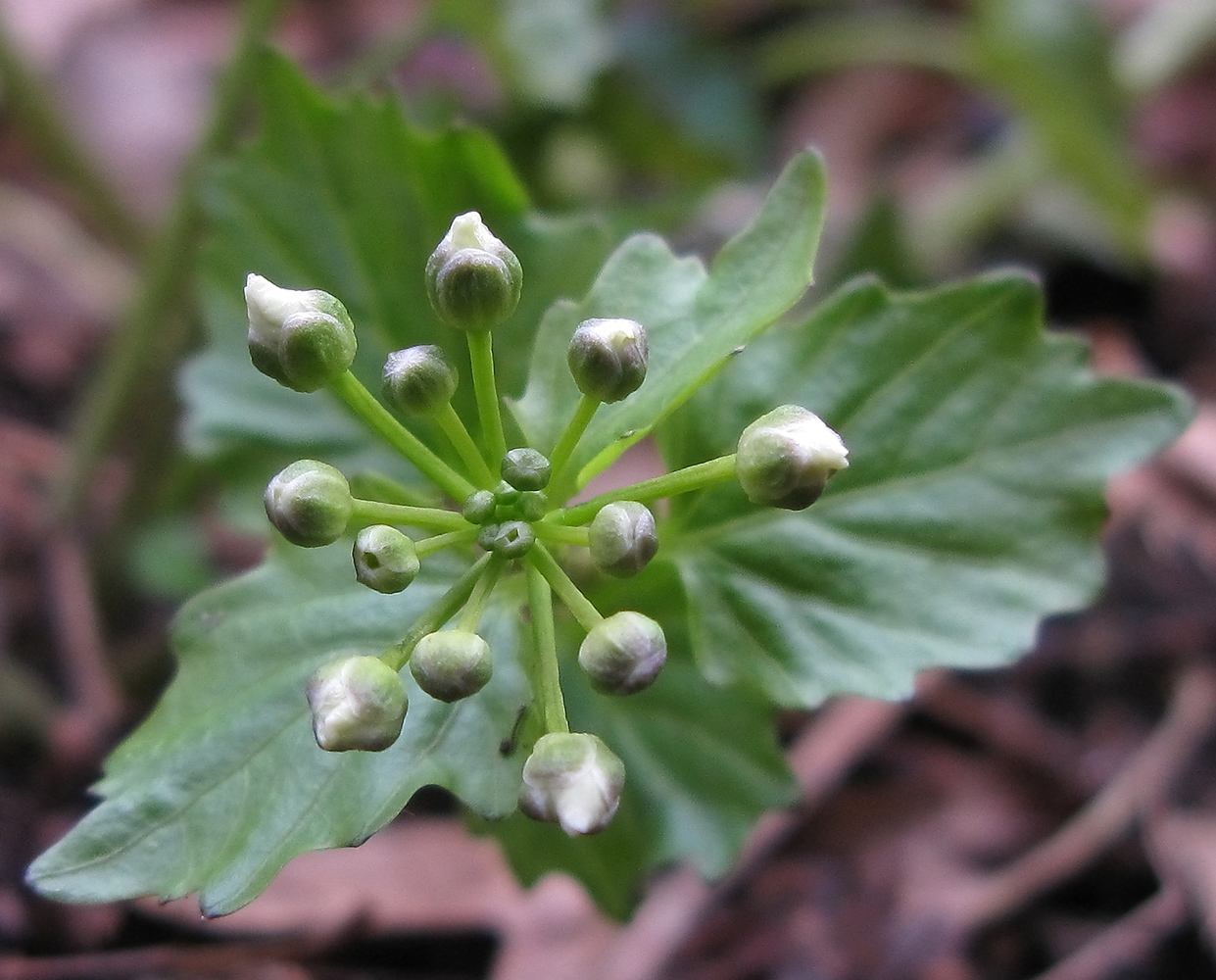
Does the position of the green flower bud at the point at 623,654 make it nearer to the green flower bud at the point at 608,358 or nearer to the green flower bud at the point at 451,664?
the green flower bud at the point at 451,664

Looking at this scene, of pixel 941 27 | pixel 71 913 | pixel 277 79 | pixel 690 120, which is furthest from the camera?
pixel 941 27

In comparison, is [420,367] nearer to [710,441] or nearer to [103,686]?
[710,441]

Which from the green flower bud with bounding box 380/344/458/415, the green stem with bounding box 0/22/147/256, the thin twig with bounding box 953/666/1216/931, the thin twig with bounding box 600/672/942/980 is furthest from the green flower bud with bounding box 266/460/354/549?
the green stem with bounding box 0/22/147/256

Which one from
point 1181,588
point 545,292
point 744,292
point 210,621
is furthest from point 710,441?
point 1181,588

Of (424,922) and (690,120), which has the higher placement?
(690,120)

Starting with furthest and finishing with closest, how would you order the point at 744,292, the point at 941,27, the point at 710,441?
the point at 941,27, the point at 710,441, the point at 744,292

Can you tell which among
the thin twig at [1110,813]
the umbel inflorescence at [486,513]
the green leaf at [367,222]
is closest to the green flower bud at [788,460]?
the umbel inflorescence at [486,513]
